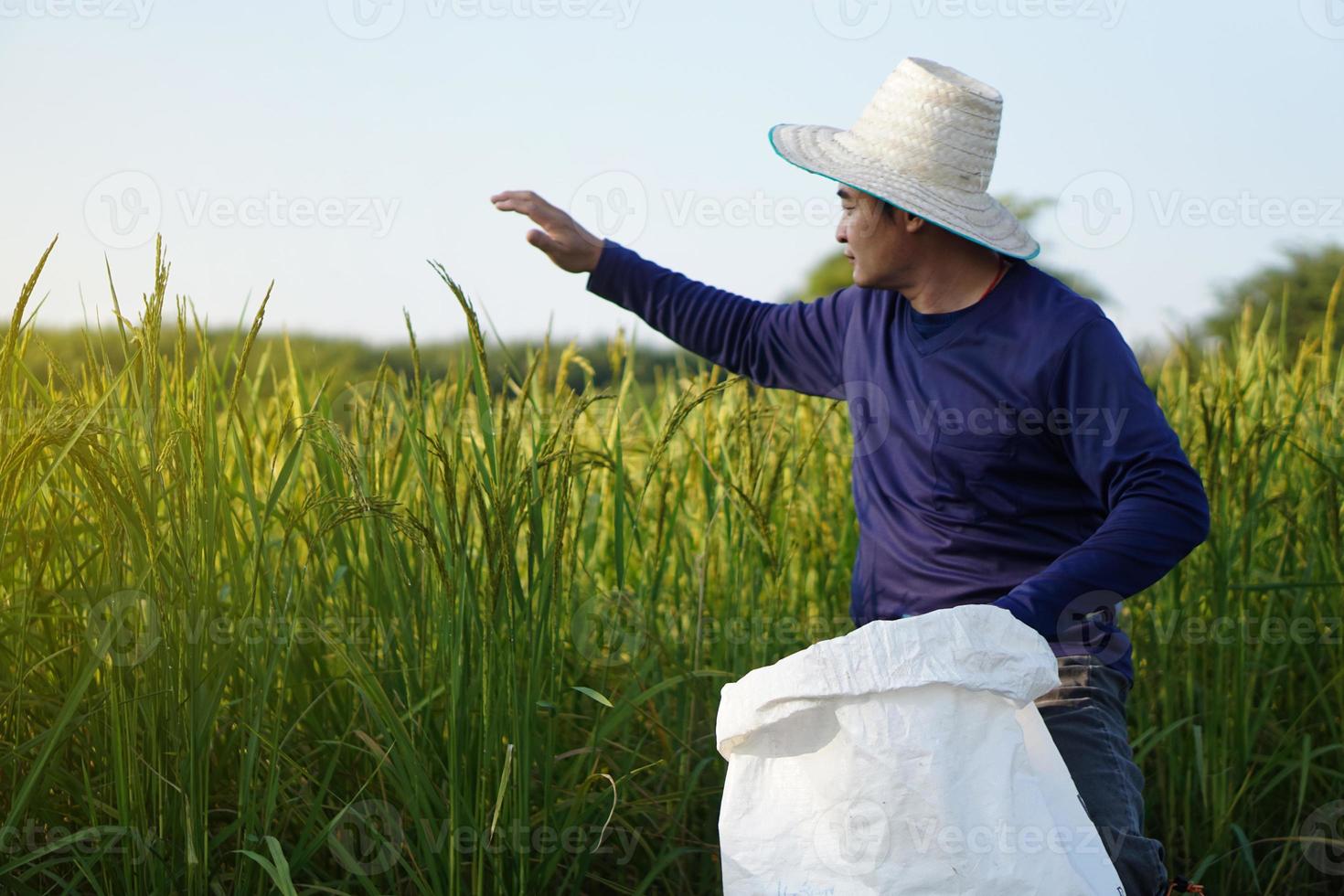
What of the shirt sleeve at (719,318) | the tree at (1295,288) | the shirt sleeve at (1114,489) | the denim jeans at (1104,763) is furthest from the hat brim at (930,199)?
the tree at (1295,288)

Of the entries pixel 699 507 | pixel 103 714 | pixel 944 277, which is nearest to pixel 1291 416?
pixel 944 277

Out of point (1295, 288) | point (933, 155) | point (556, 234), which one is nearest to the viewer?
point (933, 155)

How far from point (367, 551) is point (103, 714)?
483 mm

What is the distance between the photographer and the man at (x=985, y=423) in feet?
6.31

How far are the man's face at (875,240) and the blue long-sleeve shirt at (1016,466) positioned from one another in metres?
0.11

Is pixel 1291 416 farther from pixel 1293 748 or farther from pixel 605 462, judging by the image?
pixel 605 462

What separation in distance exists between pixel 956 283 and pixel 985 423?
30 cm

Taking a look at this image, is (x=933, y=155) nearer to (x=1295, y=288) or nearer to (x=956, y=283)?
(x=956, y=283)

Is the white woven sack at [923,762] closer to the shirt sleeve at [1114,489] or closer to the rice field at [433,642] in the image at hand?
the shirt sleeve at [1114,489]

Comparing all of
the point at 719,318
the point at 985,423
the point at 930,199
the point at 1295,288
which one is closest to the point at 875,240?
the point at 930,199

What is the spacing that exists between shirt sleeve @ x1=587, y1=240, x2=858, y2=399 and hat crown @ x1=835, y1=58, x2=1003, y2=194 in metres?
0.42

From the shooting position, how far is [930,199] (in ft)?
7.24

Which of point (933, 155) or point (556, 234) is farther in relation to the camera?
point (556, 234)

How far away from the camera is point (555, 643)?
6.69 ft
